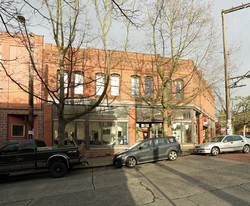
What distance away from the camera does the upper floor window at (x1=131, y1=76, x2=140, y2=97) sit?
15308 mm

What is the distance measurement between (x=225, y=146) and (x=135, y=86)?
7874 mm

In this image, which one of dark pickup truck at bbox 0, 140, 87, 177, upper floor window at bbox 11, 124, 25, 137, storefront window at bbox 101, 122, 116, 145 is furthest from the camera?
storefront window at bbox 101, 122, 116, 145

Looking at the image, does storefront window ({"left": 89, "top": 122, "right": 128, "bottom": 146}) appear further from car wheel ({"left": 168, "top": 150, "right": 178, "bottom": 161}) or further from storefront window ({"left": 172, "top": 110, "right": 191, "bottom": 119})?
car wheel ({"left": 168, "top": 150, "right": 178, "bottom": 161})

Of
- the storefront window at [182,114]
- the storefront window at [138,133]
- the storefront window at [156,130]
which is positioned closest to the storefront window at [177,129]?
the storefront window at [182,114]

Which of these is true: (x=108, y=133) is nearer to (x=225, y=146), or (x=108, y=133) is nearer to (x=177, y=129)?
(x=177, y=129)

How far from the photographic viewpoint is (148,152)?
10789mm

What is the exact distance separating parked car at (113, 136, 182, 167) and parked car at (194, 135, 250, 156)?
261 centimetres

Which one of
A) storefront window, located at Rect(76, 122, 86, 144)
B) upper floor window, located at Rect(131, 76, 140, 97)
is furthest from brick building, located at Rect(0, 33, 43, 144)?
upper floor window, located at Rect(131, 76, 140, 97)

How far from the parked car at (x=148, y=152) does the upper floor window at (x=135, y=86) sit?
504cm

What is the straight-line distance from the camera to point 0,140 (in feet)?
44.1

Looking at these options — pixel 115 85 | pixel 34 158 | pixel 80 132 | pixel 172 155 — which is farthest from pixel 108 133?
pixel 34 158

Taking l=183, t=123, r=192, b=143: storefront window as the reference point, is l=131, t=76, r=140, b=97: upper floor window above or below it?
above

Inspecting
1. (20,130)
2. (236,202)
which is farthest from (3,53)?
(236,202)

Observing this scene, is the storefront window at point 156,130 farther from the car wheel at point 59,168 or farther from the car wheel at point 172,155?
the car wheel at point 59,168
